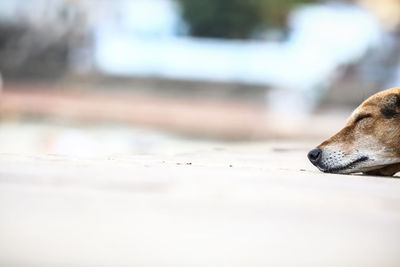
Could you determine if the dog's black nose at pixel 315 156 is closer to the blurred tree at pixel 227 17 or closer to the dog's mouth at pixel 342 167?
the dog's mouth at pixel 342 167

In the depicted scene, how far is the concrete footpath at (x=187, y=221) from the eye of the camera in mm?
1399

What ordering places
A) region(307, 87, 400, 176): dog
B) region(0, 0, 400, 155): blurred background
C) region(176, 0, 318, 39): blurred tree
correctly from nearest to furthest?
region(307, 87, 400, 176): dog → region(0, 0, 400, 155): blurred background → region(176, 0, 318, 39): blurred tree

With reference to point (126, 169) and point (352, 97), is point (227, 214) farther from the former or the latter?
point (352, 97)

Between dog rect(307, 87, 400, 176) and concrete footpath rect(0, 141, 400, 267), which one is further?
dog rect(307, 87, 400, 176)

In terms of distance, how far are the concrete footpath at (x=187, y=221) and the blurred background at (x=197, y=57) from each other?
424 inches

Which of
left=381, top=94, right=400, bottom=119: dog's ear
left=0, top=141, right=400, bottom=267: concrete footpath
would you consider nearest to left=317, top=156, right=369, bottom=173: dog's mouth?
left=381, top=94, right=400, bottom=119: dog's ear

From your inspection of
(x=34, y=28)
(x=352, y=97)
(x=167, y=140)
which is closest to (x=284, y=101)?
(x=352, y=97)

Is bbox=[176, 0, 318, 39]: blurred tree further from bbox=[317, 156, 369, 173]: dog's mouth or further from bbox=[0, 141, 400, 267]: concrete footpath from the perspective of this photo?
bbox=[0, 141, 400, 267]: concrete footpath

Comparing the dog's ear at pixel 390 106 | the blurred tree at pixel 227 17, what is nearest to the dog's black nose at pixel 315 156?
the dog's ear at pixel 390 106

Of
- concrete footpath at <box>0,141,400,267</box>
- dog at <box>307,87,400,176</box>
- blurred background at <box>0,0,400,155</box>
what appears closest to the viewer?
concrete footpath at <box>0,141,400,267</box>

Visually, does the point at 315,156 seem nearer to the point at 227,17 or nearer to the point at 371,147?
the point at 371,147

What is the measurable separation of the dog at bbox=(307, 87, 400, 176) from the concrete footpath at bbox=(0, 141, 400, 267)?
0.71 m

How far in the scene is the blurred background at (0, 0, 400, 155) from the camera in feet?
53.9

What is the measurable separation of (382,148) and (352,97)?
14.2 m
